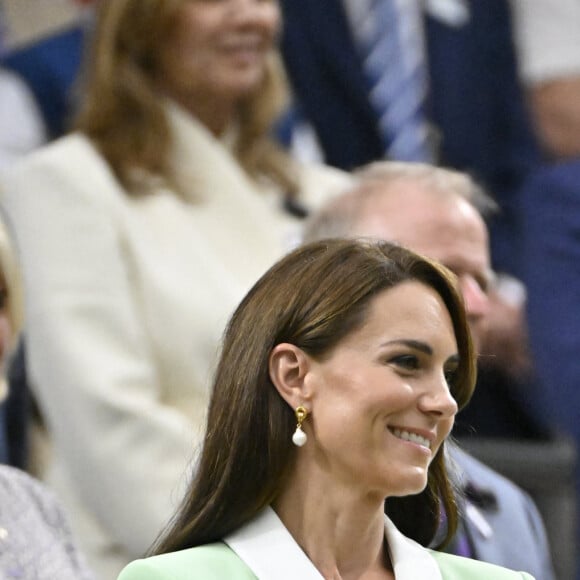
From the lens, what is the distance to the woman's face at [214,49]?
3777 millimetres

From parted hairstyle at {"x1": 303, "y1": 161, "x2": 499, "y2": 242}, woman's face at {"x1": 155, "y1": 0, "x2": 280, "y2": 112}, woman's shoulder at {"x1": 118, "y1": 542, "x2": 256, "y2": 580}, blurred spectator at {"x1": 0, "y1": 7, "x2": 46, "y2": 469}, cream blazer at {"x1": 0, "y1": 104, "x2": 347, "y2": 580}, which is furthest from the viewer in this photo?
blurred spectator at {"x1": 0, "y1": 7, "x2": 46, "y2": 469}

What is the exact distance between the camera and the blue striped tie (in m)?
4.34

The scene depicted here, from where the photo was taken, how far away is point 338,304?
2.04 meters

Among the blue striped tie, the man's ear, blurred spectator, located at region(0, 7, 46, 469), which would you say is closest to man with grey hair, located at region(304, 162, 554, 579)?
the man's ear

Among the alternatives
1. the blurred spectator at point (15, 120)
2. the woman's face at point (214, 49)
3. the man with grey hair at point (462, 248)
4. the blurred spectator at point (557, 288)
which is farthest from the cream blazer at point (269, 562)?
the blurred spectator at point (15, 120)

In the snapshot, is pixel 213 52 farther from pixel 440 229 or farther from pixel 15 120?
pixel 440 229

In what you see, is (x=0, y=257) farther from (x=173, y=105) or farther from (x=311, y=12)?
(x=311, y=12)

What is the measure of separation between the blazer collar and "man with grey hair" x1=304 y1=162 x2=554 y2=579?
1.96 ft

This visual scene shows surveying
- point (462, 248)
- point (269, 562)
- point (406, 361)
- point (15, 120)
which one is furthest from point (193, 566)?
point (15, 120)

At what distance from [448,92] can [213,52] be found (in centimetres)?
78

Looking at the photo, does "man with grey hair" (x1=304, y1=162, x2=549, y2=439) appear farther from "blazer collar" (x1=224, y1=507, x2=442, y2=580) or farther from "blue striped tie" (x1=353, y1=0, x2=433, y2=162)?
"blue striped tie" (x1=353, y1=0, x2=433, y2=162)

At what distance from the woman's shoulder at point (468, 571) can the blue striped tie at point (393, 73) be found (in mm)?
2264

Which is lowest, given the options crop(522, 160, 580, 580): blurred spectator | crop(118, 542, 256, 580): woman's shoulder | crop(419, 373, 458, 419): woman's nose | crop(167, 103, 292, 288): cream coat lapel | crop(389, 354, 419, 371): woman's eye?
crop(522, 160, 580, 580): blurred spectator

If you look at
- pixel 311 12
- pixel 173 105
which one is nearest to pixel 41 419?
pixel 173 105
